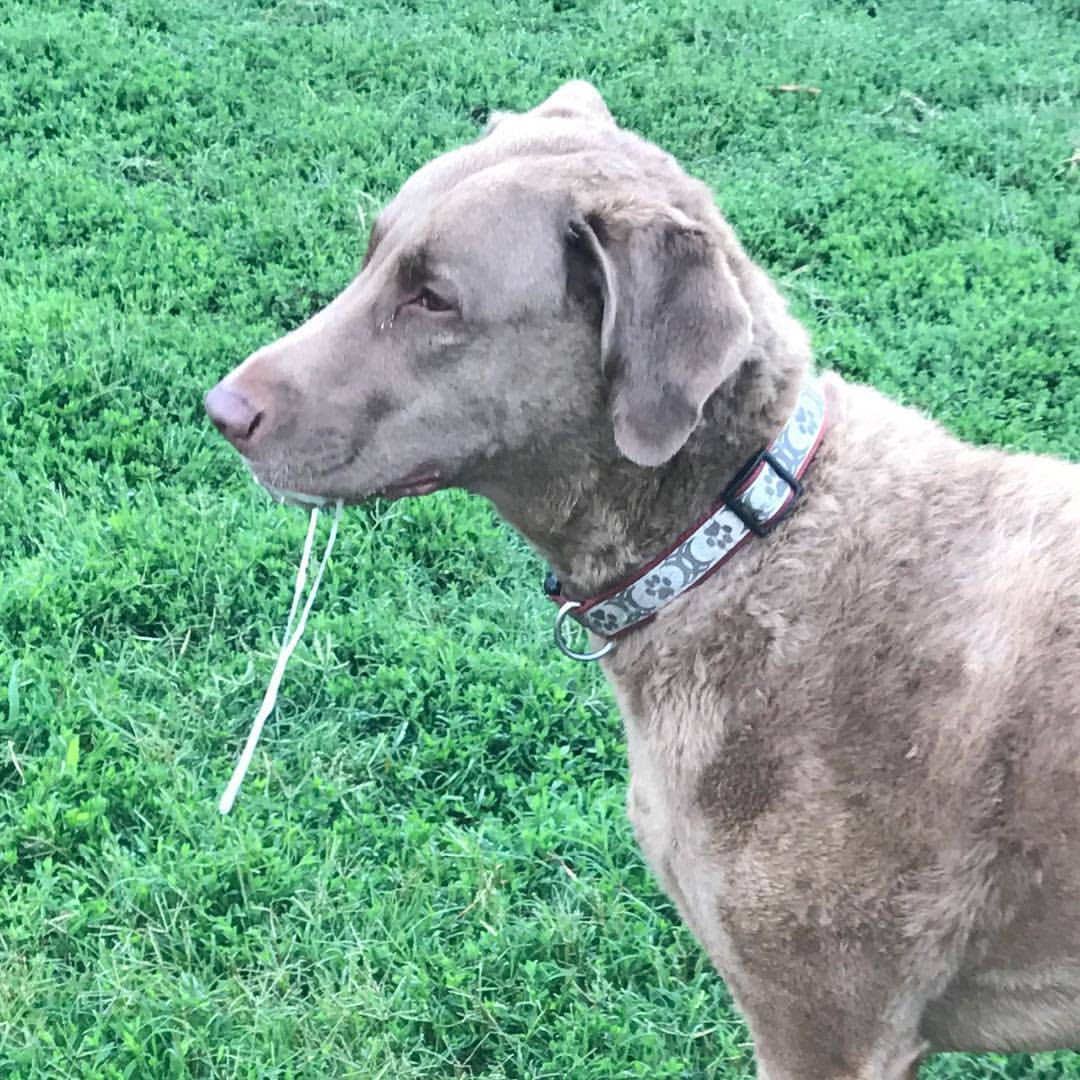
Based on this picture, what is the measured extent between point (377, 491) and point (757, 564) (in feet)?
2.35

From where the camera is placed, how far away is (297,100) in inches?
263

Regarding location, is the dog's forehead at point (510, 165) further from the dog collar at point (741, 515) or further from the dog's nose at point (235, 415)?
the dog collar at point (741, 515)

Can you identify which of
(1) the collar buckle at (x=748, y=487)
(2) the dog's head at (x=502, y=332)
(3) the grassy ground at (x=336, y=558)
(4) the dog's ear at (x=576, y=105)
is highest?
(4) the dog's ear at (x=576, y=105)

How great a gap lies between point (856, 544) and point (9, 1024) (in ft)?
7.11

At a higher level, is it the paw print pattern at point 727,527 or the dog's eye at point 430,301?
the dog's eye at point 430,301

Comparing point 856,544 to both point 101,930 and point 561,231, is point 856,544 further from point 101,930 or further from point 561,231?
point 101,930

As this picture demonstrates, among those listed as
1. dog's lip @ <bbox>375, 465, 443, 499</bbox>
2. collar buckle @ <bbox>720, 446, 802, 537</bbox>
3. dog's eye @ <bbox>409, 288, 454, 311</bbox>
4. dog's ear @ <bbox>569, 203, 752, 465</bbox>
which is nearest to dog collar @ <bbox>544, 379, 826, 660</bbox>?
collar buckle @ <bbox>720, 446, 802, 537</bbox>

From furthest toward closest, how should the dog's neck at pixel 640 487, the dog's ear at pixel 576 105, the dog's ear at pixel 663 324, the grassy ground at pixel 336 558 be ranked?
1. the grassy ground at pixel 336 558
2. the dog's ear at pixel 576 105
3. the dog's neck at pixel 640 487
4. the dog's ear at pixel 663 324

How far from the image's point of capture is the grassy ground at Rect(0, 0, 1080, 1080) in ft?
10.1

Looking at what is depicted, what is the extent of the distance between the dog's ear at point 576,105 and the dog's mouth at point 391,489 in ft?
2.69

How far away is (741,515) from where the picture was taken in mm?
2336

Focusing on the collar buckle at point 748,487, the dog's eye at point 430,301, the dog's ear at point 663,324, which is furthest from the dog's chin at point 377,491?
the collar buckle at point 748,487

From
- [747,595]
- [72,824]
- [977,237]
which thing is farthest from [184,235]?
[747,595]

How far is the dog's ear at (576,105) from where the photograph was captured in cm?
271
